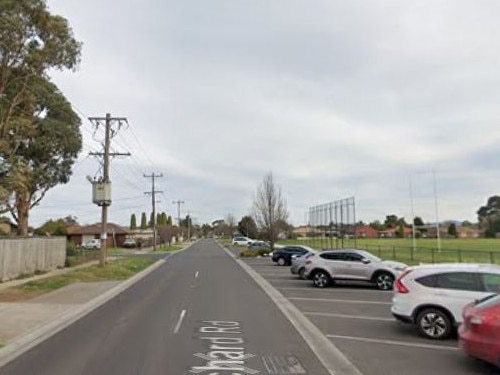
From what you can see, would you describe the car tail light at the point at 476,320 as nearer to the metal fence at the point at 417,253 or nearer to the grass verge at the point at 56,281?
the grass verge at the point at 56,281

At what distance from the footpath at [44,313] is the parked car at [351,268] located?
8070 mm

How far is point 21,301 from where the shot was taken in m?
19.7

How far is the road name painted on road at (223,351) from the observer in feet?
29.9

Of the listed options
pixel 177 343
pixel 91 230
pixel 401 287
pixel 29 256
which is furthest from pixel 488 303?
pixel 91 230

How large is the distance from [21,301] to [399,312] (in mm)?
12506

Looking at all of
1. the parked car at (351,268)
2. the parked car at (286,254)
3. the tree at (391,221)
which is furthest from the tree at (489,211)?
the parked car at (351,268)

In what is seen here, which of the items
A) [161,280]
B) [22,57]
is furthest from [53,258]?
[22,57]

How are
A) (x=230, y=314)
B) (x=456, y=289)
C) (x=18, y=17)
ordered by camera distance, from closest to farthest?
1. (x=456, y=289)
2. (x=230, y=314)
3. (x=18, y=17)

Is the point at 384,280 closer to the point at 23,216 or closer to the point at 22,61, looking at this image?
the point at 22,61

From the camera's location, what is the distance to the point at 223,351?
10.7 meters

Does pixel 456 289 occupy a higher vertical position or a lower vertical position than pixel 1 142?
lower

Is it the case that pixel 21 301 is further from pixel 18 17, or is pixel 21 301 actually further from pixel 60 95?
pixel 60 95

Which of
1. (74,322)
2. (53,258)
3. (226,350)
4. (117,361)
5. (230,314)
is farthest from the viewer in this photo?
(53,258)

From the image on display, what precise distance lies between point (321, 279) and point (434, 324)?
43.2ft
